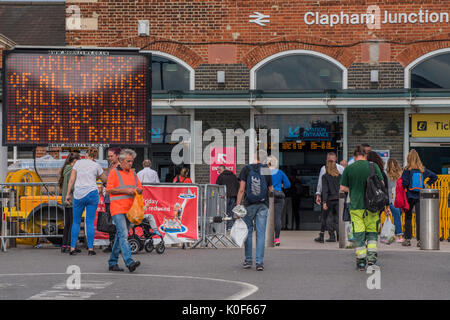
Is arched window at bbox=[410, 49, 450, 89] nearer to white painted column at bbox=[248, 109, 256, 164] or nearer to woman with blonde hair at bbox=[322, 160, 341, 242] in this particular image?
white painted column at bbox=[248, 109, 256, 164]

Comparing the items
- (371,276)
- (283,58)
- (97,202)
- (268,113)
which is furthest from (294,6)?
(371,276)

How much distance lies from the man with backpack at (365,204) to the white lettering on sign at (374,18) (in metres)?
9.91

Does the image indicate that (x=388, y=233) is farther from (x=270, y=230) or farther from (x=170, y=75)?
(x=170, y=75)

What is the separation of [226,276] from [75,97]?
22.1 feet

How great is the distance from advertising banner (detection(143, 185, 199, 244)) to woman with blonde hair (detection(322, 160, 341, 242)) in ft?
9.42

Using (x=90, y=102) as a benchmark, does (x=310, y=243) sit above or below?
below

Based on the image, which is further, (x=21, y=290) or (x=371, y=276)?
(x=371, y=276)

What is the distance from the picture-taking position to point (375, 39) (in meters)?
20.2

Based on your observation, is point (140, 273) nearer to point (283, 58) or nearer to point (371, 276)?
point (371, 276)

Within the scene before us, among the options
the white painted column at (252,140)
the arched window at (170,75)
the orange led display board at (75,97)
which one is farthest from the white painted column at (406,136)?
the orange led display board at (75,97)

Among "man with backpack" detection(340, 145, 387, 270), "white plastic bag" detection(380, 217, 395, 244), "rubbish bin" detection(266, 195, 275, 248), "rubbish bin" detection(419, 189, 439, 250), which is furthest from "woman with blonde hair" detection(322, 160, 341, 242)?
"man with backpack" detection(340, 145, 387, 270)

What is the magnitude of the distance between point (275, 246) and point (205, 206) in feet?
5.35

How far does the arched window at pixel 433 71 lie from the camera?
20.2 metres

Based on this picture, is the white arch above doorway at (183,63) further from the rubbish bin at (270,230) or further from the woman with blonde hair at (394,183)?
the woman with blonde hair at (394,183)
